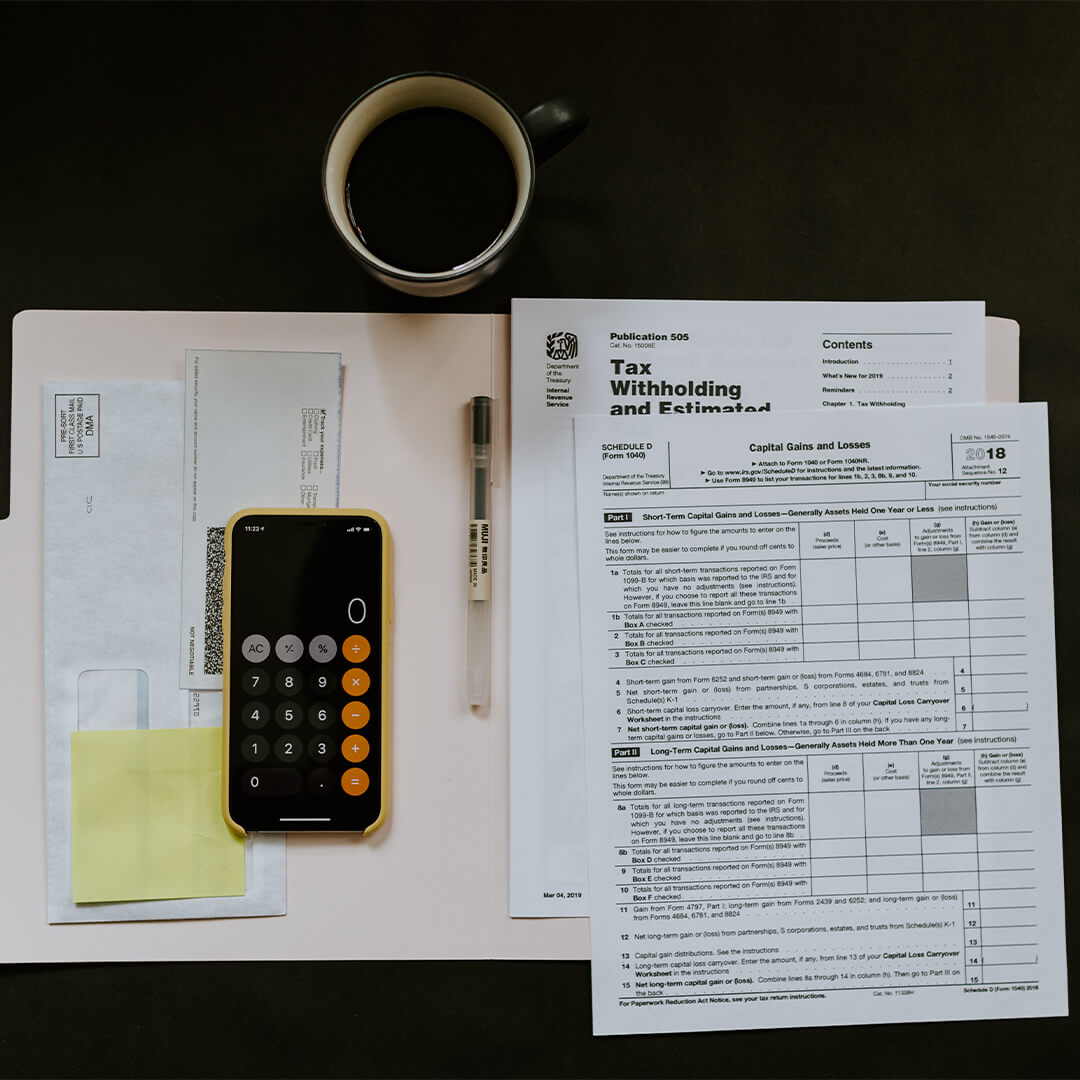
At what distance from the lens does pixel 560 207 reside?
52 cm

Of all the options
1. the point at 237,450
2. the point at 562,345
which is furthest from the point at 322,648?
the point at 562,345

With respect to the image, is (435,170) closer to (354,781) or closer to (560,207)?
(560,207)

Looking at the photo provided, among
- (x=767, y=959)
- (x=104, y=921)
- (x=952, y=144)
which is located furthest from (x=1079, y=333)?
(x=104, y=921)

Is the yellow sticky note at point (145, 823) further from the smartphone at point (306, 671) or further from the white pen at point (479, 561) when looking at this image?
the white pen at point (479, 561)

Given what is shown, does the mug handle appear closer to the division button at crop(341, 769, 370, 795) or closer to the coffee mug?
the coffee mug

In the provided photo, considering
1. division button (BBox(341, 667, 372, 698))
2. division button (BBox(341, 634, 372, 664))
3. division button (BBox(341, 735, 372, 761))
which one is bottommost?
division button (BBox(341, 735, 372, 761))

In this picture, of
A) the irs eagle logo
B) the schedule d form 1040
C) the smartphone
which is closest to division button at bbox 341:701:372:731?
the smartphone

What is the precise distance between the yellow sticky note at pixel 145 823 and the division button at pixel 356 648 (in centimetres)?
11

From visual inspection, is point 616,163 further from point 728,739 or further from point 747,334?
point 728,739

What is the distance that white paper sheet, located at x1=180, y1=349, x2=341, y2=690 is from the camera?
0.51 metres

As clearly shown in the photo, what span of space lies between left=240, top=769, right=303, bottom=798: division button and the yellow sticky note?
25 millimetres

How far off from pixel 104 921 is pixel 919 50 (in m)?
0.73

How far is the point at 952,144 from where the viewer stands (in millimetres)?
537

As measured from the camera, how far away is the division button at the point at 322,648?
0.51 metres
